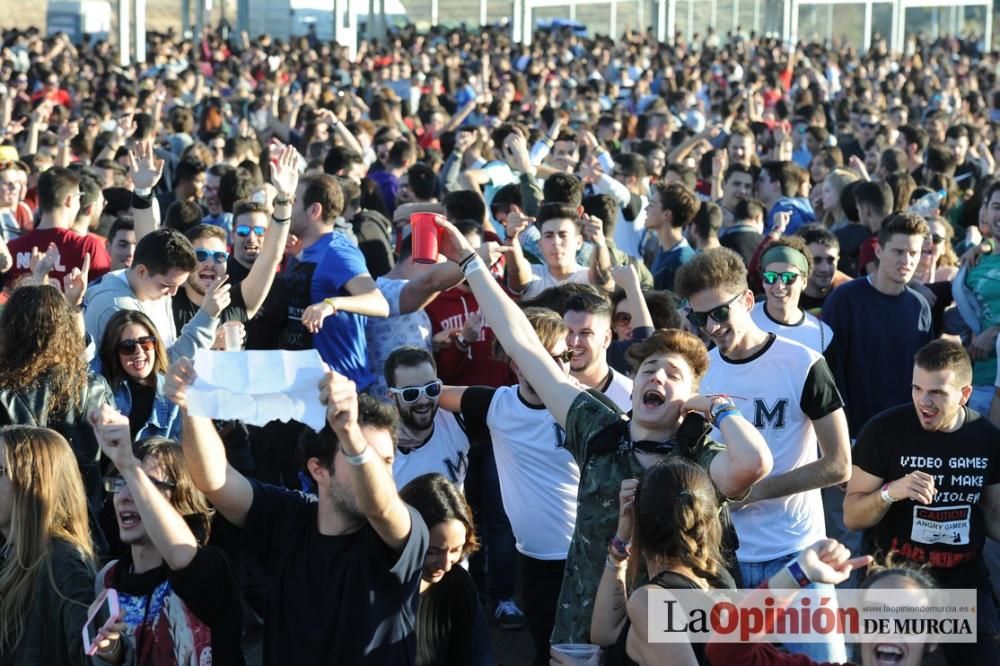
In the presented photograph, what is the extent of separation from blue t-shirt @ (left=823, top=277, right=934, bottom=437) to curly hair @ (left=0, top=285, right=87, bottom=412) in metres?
3.39

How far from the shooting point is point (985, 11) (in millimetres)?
43500

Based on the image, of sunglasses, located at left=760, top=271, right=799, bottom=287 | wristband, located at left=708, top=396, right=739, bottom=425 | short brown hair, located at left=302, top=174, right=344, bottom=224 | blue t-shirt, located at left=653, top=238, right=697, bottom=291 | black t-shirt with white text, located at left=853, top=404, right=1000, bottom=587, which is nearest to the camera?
wristband, located at left=708, top=396, right=739, bottom=425

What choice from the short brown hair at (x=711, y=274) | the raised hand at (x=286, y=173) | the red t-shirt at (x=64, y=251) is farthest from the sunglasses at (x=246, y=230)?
the short brown hair at (x=711, y=274)

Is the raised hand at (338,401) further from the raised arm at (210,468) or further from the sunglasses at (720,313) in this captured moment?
the sunglasses at (720,313)

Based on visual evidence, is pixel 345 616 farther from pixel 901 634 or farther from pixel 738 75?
pixel 738 75

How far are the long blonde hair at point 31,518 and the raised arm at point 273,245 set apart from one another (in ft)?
7.19

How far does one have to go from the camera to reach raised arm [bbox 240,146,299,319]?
20.9 ft

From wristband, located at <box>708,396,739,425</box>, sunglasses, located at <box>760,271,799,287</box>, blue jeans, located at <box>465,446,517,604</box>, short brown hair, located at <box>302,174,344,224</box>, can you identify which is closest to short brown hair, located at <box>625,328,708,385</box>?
wristband, located at <box>708,396,739,425</box>

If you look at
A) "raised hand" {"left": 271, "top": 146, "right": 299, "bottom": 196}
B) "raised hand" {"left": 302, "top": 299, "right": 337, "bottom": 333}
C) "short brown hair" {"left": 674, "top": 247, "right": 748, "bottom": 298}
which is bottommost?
"raised hand" {"left": 302, "top": 299, "right": 337, "bottom": 333}

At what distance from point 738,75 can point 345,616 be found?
25.7 meters

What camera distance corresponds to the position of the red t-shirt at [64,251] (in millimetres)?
7879

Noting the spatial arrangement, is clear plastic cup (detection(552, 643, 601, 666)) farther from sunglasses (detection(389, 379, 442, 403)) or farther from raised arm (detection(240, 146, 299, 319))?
raised arm (detection(240, 146, 299, 319))

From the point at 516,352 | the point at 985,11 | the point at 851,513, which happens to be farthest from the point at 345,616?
the point at 985,11

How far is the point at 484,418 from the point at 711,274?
1109mm
